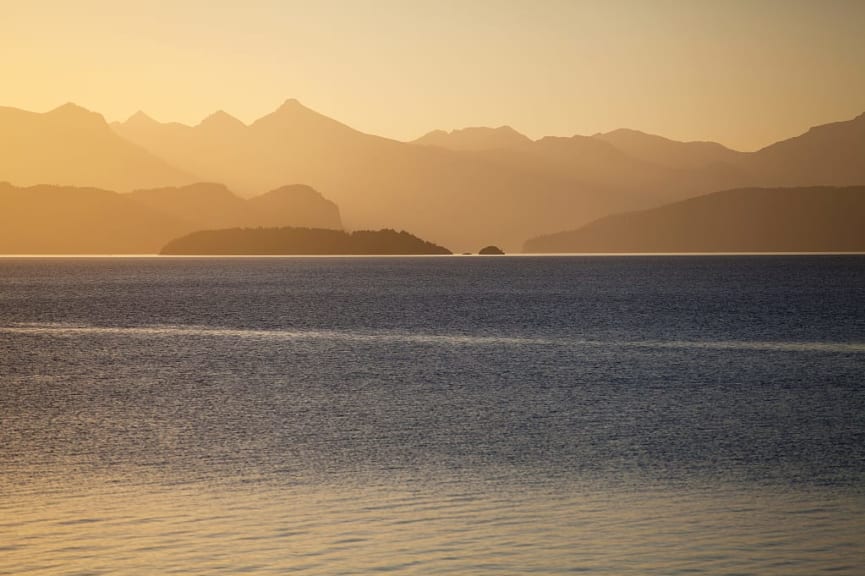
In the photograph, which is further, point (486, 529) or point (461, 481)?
point (461, 481)

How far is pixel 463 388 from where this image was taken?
180ft

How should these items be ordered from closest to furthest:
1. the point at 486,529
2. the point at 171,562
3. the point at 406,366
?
the point at 171,562 < the point at 486,529 < the point at 406,366

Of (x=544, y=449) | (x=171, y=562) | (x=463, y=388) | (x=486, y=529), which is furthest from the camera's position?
(x=463, y=388)

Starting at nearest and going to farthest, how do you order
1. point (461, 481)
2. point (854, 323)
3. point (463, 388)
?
point (461, 481) → point (463, 388) → point (854, 323)

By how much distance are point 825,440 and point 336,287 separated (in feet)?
513

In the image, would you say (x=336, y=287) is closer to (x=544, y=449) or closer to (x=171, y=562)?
(x=544, y=449)

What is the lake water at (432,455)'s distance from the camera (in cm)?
2302

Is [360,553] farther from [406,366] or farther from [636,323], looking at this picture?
[636,323]

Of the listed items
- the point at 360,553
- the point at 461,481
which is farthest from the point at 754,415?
the point at 360,553

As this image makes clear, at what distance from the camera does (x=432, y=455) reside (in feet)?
114

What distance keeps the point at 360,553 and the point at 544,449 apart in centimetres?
1468

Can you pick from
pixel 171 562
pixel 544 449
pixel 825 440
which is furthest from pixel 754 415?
pixel 171 562

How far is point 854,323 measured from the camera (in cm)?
10306

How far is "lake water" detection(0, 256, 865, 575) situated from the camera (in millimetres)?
23016
